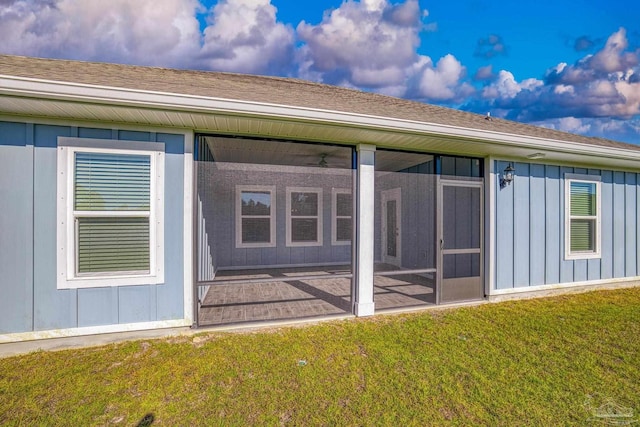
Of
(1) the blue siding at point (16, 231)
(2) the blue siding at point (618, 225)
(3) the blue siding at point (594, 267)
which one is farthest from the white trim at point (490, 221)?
(1) the blue siding at point (16, 231)

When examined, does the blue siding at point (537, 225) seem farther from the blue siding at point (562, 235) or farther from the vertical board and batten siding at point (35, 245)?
the vertical board and batten siding at point (35, 245)

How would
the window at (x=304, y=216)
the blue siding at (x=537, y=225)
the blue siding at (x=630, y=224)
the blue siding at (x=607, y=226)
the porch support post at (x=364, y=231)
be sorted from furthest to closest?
the blue siding at (x=630, y=224), the blue siding at (x=607, y=226), the blue siding at (x=537, y=225), the window at (x=304, y=216), the porch support post at (x=364, y=231)

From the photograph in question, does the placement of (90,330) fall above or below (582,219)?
below

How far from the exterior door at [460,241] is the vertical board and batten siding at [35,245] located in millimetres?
3826

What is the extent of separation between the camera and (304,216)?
4.58 m

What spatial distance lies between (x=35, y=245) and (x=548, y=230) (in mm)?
6390

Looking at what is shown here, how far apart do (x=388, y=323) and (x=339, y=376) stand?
4.37 feet

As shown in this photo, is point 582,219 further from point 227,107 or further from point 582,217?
point 227,107

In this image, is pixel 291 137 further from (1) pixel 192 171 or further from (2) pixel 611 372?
(2) pixel 611 372

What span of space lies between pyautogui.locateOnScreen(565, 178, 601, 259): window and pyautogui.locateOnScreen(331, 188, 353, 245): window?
361 cm

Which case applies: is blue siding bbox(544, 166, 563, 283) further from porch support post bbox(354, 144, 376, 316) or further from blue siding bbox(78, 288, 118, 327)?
blue siding bbox(78, 288, 118, 327)

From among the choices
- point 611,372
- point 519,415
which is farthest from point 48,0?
point 611,372

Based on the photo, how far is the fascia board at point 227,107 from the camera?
2430 millimetres

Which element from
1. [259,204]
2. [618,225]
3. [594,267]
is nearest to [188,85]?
[259,204]
